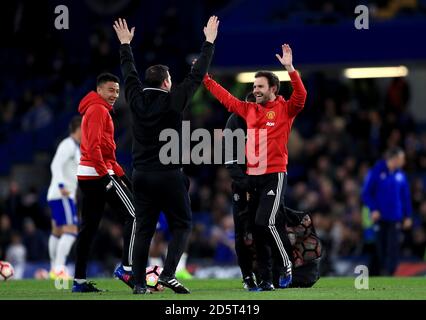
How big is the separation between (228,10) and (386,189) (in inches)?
353

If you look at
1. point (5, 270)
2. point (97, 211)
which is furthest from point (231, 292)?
point (5, 270)

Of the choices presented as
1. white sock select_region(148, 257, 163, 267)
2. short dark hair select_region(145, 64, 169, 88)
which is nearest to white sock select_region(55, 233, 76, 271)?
white sock select_region(148, 257, 163, 267)

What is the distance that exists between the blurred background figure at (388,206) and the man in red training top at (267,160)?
5568mm

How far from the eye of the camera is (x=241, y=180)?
45.4ft

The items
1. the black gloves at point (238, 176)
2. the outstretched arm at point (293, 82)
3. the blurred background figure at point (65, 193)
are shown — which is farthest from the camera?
the blurred background figure at point (65, 193)

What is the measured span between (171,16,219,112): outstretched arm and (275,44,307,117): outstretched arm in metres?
0.84

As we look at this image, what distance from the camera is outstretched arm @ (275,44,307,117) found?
1308 centimetres

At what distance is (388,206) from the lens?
1884cm

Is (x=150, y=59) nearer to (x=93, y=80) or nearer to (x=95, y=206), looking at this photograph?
(x=93, y=80)

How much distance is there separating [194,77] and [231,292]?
2590mm

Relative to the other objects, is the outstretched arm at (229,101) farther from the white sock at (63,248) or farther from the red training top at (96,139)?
the white sock at (63,248)

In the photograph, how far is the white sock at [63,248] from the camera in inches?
685

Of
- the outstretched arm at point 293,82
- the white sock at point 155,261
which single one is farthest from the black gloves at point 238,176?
the white sock at point 155,261
